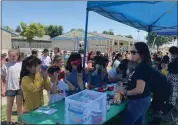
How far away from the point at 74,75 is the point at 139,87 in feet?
4.09

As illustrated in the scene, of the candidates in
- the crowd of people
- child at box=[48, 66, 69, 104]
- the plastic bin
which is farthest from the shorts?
the plastic bin

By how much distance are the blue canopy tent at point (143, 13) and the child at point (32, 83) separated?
1172mm

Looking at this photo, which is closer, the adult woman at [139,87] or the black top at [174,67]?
the adult woman at [139,87]

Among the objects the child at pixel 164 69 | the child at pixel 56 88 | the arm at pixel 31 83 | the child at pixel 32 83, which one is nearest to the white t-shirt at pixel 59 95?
the child at pixel 56 88

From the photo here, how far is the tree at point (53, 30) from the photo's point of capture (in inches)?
2522

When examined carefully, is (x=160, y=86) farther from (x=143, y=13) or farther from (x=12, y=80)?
(x=12, y=80)

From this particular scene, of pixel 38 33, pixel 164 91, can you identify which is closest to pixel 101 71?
pixel 164 91

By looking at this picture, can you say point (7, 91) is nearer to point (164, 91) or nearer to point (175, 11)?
point (164, 91)

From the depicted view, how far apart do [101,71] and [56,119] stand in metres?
2.07

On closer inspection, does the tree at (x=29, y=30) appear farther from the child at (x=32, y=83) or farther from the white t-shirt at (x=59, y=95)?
the child at (x=32, y=83)

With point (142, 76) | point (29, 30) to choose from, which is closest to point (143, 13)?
point (142, 76)

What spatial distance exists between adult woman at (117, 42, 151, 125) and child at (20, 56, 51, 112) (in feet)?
3.76

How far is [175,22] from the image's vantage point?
6.08 m

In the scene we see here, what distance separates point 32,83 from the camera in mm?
2816
